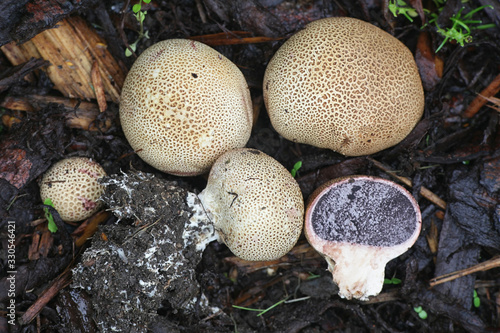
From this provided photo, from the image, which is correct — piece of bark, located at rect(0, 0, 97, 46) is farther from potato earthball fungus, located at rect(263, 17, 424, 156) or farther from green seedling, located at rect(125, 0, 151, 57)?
potato earthball fungus, located at rect(263, 17, 424, 156)

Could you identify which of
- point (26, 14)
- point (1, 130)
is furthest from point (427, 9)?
point (1, 130)

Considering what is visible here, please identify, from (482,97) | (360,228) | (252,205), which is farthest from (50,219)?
(482,97)

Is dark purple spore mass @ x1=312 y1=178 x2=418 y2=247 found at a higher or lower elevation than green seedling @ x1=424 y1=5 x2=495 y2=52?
lower

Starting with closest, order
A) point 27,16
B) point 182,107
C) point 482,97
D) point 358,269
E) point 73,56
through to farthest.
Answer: point 27,16, point 182,107, point 358,269, point 73,56, point 482,97

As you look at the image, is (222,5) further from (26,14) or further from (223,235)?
(223,235)

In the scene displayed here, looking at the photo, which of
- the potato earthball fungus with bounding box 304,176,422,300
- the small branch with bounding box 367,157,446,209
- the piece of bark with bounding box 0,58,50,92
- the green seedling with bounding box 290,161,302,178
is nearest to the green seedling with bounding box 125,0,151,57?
the piece of bark with bounding box 0,58,50,92

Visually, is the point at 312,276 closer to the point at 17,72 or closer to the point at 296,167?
the point at 296,167
